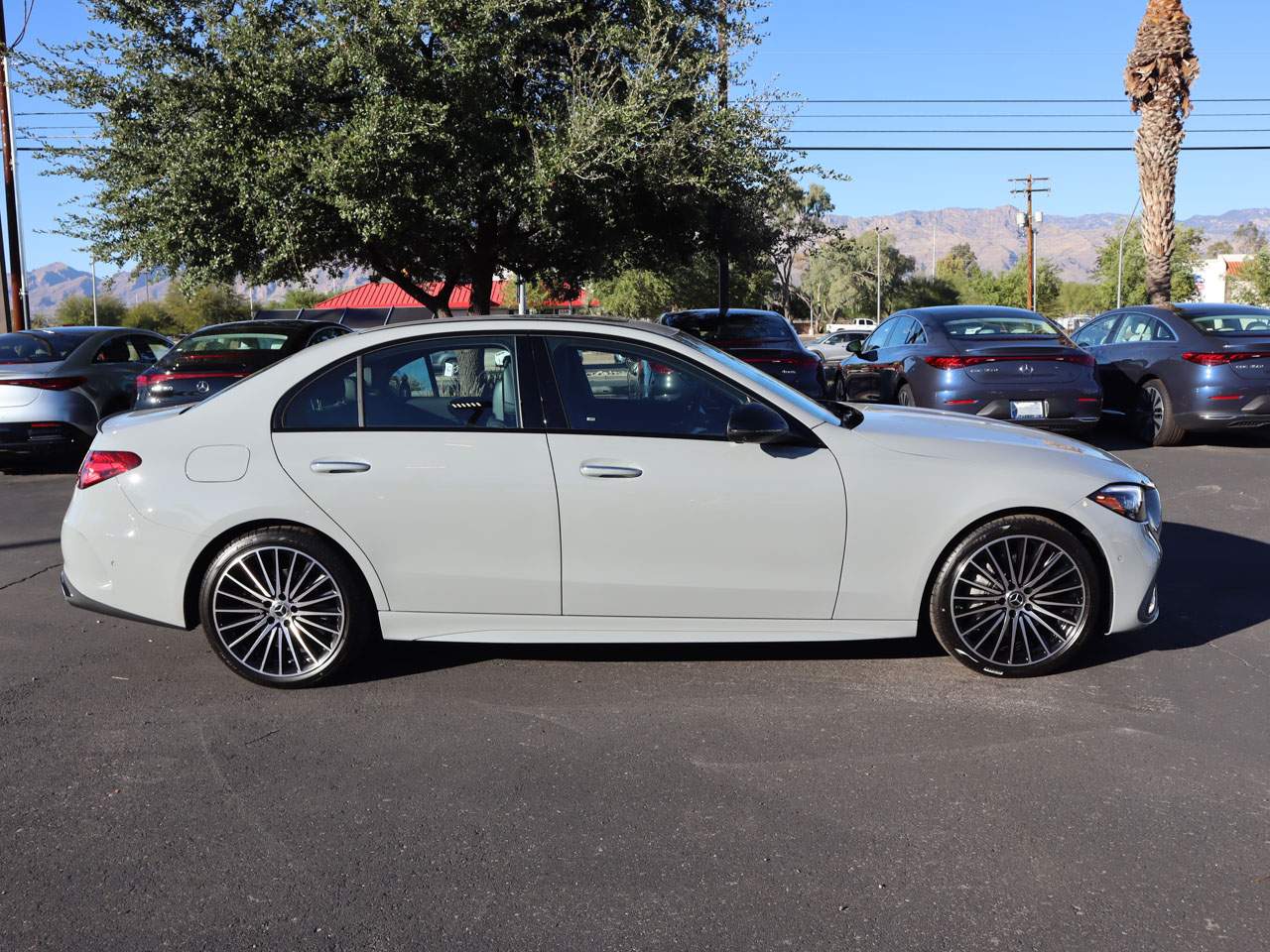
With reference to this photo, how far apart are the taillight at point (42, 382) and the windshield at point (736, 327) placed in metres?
6.62

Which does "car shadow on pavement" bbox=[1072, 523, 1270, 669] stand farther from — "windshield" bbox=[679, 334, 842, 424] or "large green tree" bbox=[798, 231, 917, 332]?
"large green tree" bbox=[798, 231, 917, 332]

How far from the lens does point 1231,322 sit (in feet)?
37.4

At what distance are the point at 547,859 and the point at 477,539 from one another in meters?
1.65

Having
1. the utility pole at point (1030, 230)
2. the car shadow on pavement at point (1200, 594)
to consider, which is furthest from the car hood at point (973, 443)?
the utility pole at point (1030, 230)

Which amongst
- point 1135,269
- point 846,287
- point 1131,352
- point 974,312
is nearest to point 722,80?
point 974,312

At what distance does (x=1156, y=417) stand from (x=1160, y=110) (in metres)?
12.1

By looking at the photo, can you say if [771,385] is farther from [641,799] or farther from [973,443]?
[641,799]

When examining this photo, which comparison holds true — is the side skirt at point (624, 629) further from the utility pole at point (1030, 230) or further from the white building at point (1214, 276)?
the white building at point (1214, 276)

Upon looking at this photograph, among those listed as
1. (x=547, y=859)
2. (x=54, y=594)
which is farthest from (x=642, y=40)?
(x=547, y=859)

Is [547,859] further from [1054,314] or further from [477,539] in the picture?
[1054,314]

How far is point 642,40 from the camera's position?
1420 cm

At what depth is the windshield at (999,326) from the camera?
11055 mm

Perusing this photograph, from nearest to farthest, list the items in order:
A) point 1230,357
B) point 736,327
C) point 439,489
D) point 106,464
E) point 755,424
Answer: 1. point 755,424
2. point 439,489
3. point 106,464
4. point 1230,357
5. point 736,327

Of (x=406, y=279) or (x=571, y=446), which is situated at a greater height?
(x=406, y=279)
